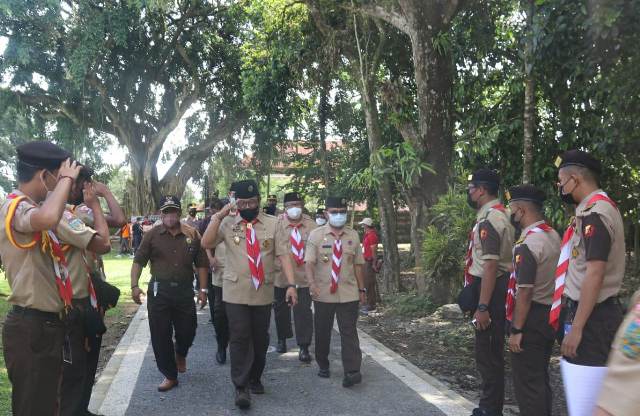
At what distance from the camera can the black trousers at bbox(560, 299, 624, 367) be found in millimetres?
3568

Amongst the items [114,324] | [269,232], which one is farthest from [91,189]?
[114,324]

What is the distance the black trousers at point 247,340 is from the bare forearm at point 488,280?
210cm

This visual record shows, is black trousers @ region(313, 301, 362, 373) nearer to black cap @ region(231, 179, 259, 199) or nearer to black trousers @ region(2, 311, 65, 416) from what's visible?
A: black cap @ region(231, 179, 259, 199)

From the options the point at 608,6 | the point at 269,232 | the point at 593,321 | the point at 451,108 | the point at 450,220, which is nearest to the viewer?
the point at 593,321

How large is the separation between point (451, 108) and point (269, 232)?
19.0 ft

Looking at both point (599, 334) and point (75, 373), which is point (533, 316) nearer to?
point (599, 334)

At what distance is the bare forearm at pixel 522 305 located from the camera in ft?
13.8

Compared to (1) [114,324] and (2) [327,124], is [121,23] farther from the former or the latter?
(1) [114,324]

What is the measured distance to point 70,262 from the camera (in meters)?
4.31

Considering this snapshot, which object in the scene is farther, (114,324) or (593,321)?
(114,324)

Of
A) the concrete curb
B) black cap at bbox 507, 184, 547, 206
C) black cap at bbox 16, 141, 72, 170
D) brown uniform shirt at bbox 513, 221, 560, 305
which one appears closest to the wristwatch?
brown uniform shirt at bbox 513, 221, 560, 305

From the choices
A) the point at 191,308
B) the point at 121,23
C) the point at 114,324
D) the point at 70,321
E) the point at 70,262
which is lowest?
the point at 114,324

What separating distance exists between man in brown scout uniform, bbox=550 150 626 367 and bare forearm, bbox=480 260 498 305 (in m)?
0.90

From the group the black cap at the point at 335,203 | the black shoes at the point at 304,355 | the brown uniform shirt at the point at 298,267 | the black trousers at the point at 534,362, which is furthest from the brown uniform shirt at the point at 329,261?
the black trousers at the point at 534,362
